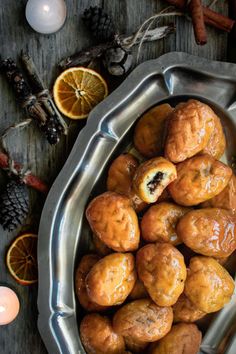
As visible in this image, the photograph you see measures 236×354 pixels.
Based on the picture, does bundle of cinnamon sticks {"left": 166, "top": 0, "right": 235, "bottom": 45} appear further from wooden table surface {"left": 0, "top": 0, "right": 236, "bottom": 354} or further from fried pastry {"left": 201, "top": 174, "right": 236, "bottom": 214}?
fried pastry {"left": 201, "top": 174, "right": 236, "bottom": 214}

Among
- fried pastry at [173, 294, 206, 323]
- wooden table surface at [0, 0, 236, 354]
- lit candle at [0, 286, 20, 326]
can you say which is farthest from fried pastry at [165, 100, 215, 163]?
lit candle at [0, 286, 20, 326]

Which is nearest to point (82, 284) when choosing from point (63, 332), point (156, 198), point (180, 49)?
point (63, 332)

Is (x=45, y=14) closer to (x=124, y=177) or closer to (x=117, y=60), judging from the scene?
(x=117, y=60)

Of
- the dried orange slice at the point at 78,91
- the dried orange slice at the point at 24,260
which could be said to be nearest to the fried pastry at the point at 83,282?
the dried orange slice at the point at 24,260

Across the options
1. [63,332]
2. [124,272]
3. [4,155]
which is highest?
[4,155]

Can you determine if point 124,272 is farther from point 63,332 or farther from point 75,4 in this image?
point 75,4

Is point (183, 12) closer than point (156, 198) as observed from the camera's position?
No
